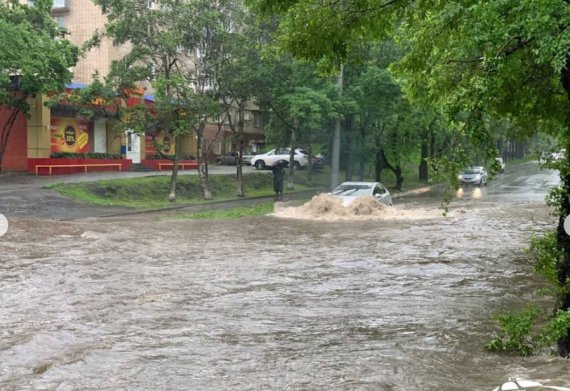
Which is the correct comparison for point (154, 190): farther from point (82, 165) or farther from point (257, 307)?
point (257, 307)

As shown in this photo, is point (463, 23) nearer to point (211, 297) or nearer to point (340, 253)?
point (211, 297)

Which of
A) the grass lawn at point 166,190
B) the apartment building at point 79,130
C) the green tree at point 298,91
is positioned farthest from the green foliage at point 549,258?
the apartment building at point 79,130

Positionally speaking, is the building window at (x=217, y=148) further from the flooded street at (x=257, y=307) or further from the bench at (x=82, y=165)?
the flooded street at (x=257, y=307)

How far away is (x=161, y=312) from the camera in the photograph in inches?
348

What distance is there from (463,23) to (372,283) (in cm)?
583

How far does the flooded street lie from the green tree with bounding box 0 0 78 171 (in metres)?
7.08

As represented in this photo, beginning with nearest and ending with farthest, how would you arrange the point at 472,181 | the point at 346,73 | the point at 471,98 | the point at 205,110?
1. the point at 471,98
2. the point at 205,110
3. the point at 346,73
4. the point at 472,181

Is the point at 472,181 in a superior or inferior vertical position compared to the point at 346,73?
inferior

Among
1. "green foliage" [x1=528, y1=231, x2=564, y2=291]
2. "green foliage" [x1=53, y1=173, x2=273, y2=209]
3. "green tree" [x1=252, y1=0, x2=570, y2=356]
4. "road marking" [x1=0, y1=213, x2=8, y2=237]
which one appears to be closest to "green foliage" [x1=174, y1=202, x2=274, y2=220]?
"green foliage" [x1=53, y1=173, x2=273, y2=209]

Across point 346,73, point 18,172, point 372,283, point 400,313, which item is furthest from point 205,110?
point 400,313

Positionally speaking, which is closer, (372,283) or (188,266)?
(372,283)

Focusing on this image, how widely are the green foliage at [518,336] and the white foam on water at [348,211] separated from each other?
1462cm

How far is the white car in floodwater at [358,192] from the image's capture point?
73.9ft

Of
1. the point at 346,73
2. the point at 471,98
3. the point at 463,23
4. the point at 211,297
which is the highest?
the point at 346,73
